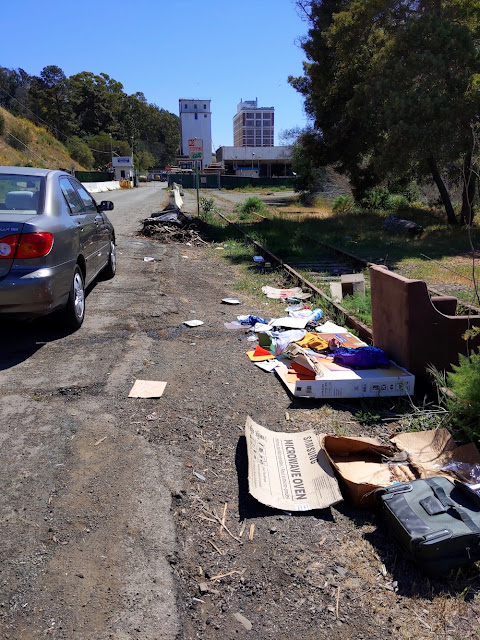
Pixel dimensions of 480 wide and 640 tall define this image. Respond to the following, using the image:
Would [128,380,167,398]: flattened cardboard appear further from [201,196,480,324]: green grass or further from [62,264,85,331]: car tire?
[201,196,480,324]: green grass

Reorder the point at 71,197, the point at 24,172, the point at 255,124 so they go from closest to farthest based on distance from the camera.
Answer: the point at 24,172 < the point at 71,197 < the point at 255,124

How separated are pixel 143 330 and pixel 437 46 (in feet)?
40.2

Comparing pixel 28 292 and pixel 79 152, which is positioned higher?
pixel 79 152

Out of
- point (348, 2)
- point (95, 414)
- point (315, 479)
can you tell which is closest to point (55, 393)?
→ point (95, 414)

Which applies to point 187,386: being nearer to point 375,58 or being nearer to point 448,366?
point 448,366

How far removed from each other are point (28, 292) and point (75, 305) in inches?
39.0

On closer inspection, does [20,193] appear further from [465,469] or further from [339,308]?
[465,469]

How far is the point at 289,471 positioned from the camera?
3291 millimetres

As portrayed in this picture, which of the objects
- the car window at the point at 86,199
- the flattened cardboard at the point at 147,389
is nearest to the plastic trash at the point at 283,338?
the flattened cardboard at the point at 147,389

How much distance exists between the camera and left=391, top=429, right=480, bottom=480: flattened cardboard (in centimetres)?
322

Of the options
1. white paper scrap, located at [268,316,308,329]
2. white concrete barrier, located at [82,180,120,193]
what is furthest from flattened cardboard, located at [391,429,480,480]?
white concrete barrier, located at [82,180,120,193]

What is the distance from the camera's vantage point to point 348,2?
766 inches

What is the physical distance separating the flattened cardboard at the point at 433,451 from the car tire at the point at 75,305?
3.73 metres

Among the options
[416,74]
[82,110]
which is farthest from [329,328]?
[82,110]
